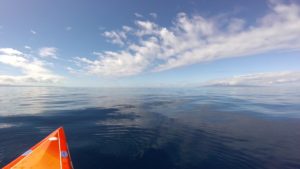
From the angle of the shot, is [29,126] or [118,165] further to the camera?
[29,126]

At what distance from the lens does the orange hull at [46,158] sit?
22.0 ft

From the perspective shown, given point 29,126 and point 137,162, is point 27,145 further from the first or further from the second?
point 137,162

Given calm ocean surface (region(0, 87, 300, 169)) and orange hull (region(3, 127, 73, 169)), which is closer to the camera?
orange hull (region(3, 127, 73, 169))

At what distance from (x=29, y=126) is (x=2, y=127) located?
278cm

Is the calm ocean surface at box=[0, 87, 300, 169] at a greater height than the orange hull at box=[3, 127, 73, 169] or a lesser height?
lesser

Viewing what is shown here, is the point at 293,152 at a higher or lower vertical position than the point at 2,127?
lower

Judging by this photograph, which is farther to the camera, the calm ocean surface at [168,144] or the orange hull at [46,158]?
the calm ocean surface at [168,144]

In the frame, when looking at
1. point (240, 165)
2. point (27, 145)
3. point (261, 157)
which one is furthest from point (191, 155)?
point (27, 145)

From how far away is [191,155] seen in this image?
11.2m

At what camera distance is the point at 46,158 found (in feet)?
23.6

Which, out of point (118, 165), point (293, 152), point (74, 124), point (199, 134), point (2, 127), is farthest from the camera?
point (74, 124)

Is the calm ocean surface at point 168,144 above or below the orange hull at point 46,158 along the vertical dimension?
below

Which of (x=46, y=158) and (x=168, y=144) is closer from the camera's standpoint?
(x=46, y=158)

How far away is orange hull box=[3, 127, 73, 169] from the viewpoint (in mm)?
6719
